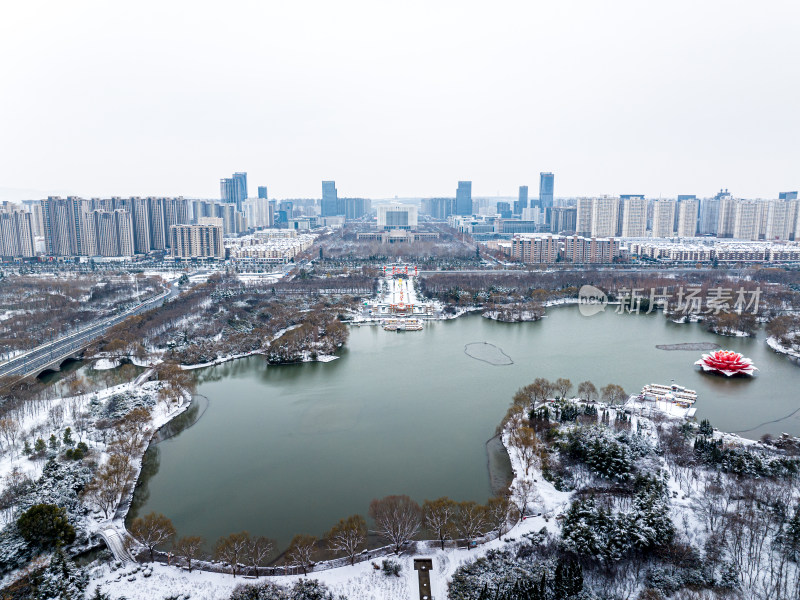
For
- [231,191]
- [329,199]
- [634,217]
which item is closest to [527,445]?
[634,217]

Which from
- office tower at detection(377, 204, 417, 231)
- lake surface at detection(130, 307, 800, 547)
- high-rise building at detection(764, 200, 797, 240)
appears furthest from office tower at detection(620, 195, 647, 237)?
lake surface at detection(130, 307, 800, 547)

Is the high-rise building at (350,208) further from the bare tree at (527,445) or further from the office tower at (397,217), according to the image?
the bare tree at (527,445)

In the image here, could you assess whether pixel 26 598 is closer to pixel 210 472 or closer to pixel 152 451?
pixel 210 472

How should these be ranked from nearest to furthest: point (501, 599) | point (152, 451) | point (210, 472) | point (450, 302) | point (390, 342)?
point (501, 599) → point (210, 472) → point (152, 451) → point (390, 342) → point (450, 302)

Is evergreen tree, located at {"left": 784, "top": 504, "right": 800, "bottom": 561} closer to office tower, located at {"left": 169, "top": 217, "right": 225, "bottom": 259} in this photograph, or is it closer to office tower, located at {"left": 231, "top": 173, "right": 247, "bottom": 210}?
office tower, located at {"left": 169, "top": 217, "right": 225, "bottom": 259}

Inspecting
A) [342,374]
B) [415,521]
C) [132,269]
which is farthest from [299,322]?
[132,269]
